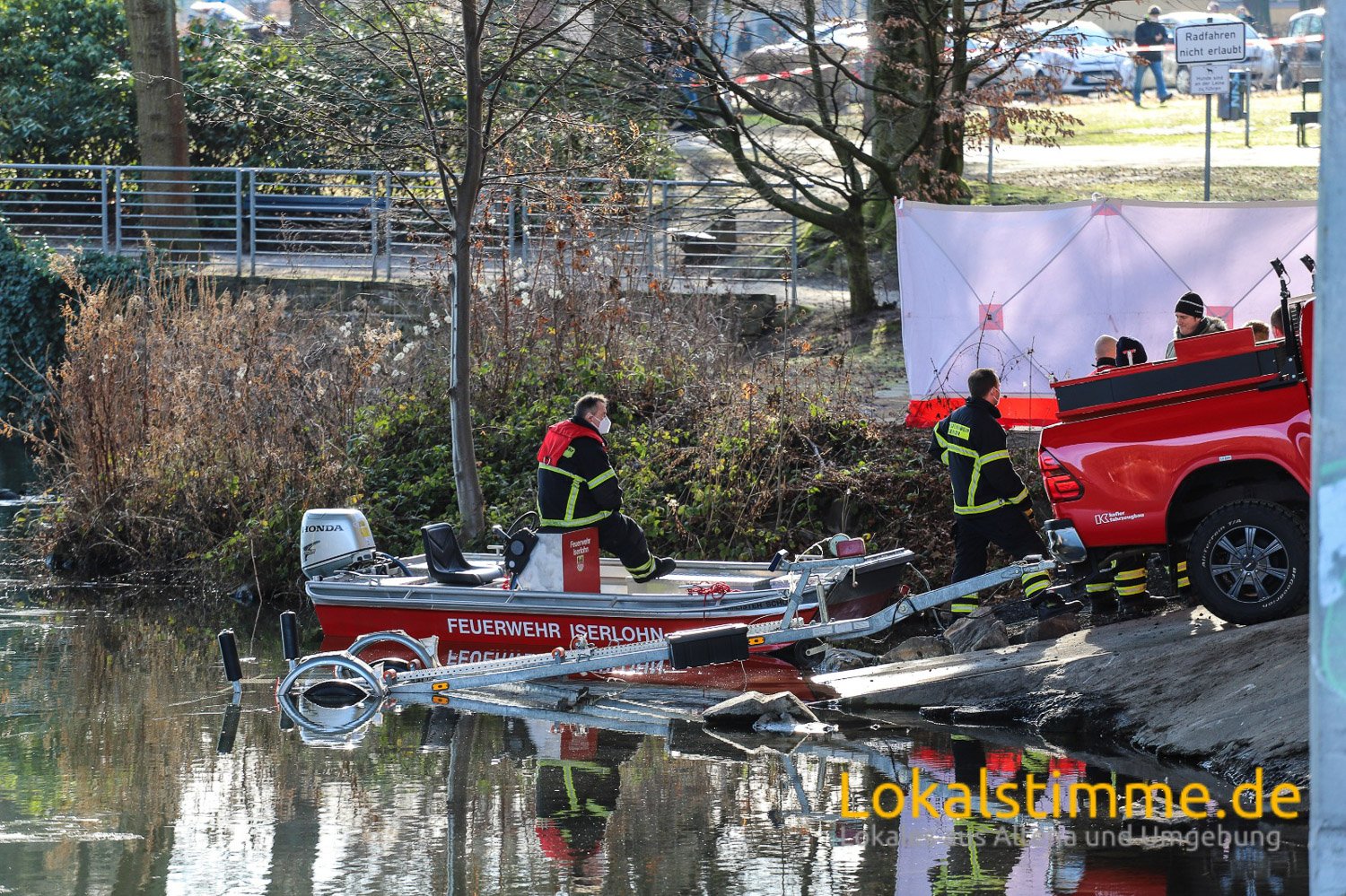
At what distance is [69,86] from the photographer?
92.3ft

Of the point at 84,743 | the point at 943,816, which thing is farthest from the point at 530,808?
the point at 84,743

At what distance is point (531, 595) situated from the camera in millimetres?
11836

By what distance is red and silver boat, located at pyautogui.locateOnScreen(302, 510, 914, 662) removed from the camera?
37.6 ft

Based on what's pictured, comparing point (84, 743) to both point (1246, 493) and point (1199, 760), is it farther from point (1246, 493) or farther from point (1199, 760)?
point (1246, 493)

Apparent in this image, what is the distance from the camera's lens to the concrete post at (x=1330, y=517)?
153 inches

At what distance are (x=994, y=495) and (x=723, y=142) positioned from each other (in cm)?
966

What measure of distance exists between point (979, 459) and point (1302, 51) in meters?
28.1

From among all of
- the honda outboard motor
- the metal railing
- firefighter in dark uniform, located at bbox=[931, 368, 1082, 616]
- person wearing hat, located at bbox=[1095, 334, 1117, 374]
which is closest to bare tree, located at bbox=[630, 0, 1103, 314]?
the metal railing

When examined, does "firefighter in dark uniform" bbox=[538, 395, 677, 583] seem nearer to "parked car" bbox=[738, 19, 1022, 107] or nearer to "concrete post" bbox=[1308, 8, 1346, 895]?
"concrete post" bbox=[1308, 8, 1346, 895]

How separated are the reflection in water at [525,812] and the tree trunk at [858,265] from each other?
36.4ft

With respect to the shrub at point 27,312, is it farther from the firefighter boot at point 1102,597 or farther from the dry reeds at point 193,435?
the firefighter boot at point 1102,597

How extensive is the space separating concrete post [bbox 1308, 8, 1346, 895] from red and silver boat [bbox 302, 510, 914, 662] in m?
6.83

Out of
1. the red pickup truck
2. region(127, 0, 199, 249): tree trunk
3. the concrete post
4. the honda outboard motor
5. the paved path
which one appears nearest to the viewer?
the concrete post

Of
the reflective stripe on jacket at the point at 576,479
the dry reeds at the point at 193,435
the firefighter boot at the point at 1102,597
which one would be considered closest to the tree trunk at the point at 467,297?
the dry reeds at the point at 193,435
